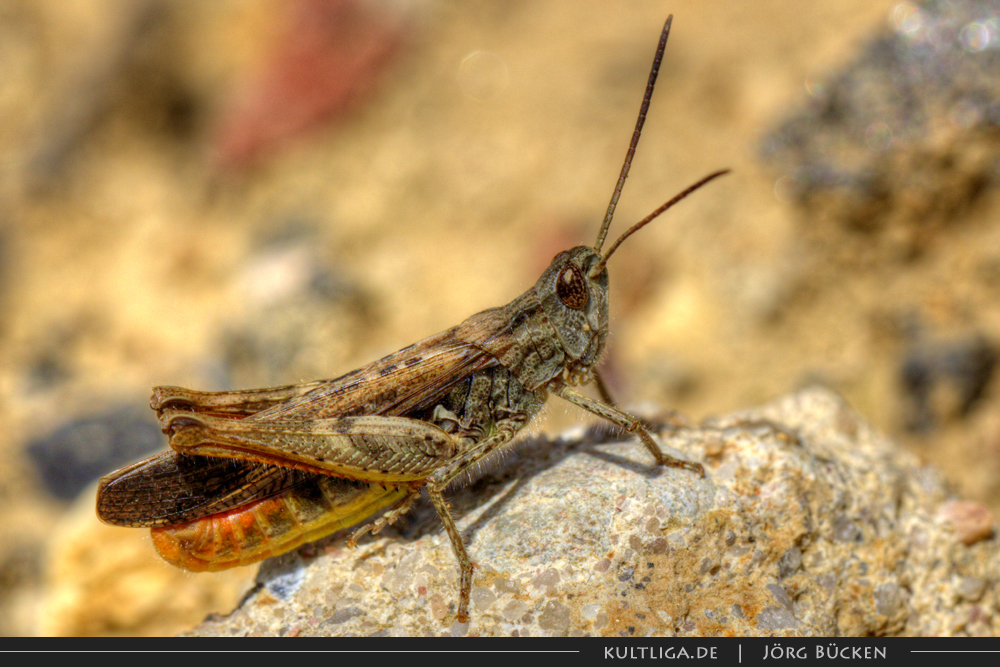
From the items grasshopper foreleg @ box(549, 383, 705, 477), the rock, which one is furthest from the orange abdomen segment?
the rock

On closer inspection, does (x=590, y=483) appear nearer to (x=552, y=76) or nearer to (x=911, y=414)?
(x=911, y=414)

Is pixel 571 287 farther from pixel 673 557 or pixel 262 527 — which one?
pixel 262 527

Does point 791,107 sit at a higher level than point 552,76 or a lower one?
lower

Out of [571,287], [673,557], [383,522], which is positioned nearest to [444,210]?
[571,287]

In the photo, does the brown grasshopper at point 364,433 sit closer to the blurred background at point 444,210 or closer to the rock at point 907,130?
the blurred background at point 444,210

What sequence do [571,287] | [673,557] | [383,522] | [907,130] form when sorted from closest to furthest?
1. [673,557]
2. [383,522]
3. [571,287]
4. [907,130]

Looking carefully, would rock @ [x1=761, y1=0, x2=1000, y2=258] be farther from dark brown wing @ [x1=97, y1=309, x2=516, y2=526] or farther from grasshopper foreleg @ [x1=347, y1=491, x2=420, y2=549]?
grasshopper foreleg @ [x1=347, y1=491, x2=420, y2=549]

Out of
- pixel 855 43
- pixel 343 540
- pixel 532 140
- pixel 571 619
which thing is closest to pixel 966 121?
pixel 855 43
